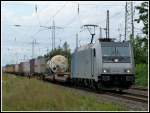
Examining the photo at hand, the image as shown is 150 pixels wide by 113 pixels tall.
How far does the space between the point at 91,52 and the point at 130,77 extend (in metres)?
3.26

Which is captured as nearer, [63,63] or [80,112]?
[80,112]

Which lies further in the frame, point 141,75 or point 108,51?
point 141,75

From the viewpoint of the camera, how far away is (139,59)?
6159cm

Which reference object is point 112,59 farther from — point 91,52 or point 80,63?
point 80,63

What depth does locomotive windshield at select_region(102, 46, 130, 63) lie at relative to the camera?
2709 centimetres

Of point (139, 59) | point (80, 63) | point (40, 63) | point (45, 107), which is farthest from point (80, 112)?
point (139, 59)

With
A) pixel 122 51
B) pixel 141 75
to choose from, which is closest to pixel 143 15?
pixel 141 75

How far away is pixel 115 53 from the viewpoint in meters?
27.3

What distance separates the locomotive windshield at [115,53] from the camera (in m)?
27.1

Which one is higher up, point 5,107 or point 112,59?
point 112,59

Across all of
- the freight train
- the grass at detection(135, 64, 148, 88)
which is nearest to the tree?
the grass at detection(135, 64, 148, 88)

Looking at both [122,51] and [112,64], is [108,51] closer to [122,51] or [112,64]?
[122,51]

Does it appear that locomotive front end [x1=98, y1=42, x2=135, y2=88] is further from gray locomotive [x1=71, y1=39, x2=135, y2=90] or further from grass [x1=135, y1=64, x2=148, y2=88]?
grass [x1=135, y1=64, x2=148, y2=88]

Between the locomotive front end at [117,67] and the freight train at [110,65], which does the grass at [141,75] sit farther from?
the locomotive front end at [117,67]
